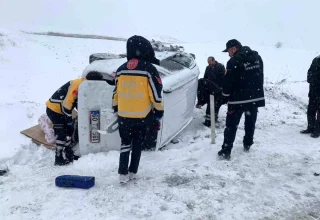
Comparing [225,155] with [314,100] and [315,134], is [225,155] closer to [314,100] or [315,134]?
[315,134]

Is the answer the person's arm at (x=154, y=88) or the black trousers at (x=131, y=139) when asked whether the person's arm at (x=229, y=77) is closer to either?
the person's arm at (x=154, y=88)

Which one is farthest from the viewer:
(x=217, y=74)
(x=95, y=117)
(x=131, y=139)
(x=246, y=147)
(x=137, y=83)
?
(x=217, y=74)

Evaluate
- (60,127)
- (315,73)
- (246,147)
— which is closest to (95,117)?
(60,127)

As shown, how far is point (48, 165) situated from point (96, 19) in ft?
95.2

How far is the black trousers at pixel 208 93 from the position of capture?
278 inches

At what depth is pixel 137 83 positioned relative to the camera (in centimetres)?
414

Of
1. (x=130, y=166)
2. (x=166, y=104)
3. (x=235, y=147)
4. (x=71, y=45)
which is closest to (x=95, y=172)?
(x=130, y=166)

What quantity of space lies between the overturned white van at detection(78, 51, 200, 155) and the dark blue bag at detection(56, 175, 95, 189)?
0.74 m

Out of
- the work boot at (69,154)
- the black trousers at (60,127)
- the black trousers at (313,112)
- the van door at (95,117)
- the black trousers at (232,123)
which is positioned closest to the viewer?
the black trousers at (232,123)

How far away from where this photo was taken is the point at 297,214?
3834 mm

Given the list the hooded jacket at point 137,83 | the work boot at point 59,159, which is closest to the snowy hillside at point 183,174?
the work boot at point 59,159

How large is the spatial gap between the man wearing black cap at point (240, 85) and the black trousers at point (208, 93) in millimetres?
1877

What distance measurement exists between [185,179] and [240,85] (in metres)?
1.57

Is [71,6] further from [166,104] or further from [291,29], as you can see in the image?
[166,104]
